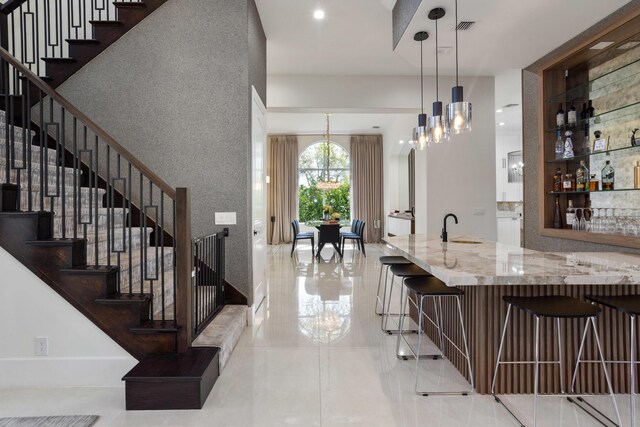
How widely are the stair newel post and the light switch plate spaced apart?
1.19 m

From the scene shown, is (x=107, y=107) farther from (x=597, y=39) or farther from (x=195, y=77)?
(x=597, y=39)

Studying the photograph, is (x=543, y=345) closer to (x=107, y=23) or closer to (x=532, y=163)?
(x=532, y=163)

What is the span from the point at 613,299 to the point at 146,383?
2.76 meters

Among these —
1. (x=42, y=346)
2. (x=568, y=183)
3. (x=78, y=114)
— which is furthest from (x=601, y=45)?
(x=42, y=346)

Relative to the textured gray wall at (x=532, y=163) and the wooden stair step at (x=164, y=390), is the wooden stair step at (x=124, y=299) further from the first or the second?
the textured gray wall at (x=532, y=163)

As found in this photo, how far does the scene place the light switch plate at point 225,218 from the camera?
12.8 ft

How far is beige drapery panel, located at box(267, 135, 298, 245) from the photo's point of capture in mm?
11625

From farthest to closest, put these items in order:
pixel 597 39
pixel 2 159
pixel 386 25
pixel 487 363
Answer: pixel 386 25 < pixel 597 39 < pixel 2 159 < pixel 487 363

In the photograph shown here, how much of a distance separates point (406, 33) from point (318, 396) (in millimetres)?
3117

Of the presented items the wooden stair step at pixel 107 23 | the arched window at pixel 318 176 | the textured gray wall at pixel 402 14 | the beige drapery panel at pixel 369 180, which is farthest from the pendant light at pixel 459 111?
the arched window at pixel 318 176

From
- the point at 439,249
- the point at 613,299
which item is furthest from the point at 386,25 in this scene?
the point at 613,299

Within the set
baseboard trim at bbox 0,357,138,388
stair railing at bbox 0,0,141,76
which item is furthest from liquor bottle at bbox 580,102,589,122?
stair railing at bbox 0,0,141,76

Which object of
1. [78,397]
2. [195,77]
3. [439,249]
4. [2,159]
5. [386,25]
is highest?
[386,25]

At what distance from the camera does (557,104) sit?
4.15m
